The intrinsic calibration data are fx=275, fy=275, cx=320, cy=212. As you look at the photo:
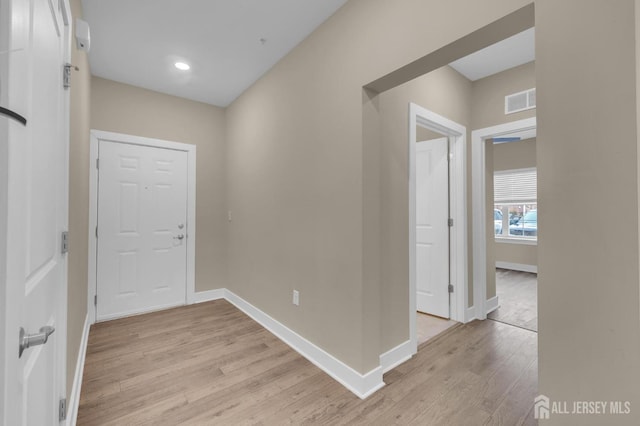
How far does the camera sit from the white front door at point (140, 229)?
3148mm

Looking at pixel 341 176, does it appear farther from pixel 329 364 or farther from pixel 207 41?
pixel 207 41

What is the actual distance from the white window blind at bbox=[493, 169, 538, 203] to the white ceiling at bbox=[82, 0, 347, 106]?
199 inches

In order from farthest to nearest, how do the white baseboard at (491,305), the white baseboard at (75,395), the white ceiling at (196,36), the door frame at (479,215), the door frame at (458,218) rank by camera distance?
1. the white baseboard at (491,305)
2. the door frame at (479,215)
3. the door frame at (458,218)
4. the white ceiling at (196,36)
5. the white baseboard at (75,395)

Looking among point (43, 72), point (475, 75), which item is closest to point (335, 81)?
point (43, 72)

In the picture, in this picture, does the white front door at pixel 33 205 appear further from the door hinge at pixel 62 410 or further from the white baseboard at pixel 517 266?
the white baseboard at pixel 517 266

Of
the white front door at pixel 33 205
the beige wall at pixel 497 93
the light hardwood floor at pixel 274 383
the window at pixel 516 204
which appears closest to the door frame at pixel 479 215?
the beige wall at pixel 497 93

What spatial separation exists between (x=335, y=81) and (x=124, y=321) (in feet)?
11.1

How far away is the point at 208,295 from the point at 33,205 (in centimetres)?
326

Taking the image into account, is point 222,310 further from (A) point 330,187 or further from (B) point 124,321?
(A) point 330,187

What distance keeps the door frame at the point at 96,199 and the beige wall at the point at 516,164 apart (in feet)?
19.3

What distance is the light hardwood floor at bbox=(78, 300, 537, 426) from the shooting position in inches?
65.9

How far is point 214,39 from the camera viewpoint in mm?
2428

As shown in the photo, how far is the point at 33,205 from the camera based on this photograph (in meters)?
0.86

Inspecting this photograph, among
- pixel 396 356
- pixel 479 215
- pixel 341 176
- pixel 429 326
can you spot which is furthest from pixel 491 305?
pixel 341 176
